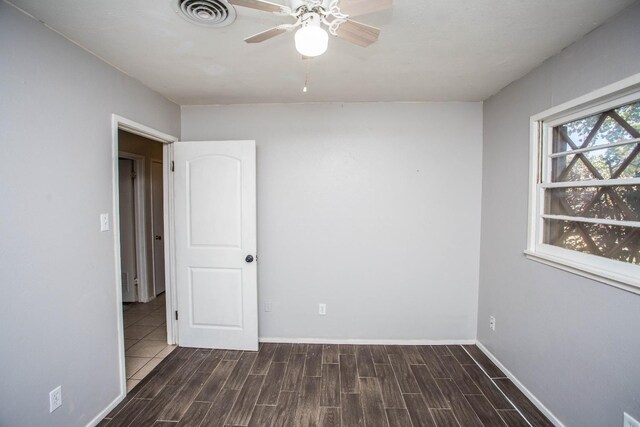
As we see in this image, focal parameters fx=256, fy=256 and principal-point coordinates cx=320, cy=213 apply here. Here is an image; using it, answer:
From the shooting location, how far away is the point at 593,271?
4.63 ft

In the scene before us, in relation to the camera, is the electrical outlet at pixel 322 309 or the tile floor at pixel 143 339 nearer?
the tile floor at pixel 143 339

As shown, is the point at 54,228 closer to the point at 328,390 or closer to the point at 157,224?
the point at 328,390

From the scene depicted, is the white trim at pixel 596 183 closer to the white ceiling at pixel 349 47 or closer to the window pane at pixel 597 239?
the window pane at pixel 597 239

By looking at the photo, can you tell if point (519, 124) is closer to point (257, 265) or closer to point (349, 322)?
point (349, 322)

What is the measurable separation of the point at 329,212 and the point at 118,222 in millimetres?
1719

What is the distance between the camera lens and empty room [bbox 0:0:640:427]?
1307 millimetres

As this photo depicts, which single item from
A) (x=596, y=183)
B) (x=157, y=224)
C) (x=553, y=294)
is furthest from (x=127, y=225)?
(x=596, y=183)

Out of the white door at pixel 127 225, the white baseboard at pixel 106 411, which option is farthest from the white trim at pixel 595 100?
the white door at pixel 127 225

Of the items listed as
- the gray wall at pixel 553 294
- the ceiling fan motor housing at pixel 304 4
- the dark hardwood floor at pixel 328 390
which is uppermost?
the ceiling fan motor housing at pixel 304 4

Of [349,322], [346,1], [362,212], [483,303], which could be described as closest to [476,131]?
[362,212]

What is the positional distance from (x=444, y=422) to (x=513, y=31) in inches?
95.6

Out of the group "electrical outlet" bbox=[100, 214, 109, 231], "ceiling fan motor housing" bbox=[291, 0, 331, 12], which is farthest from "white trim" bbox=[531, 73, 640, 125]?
"electrical outlet" bbox=[100, 214, 109, 231]

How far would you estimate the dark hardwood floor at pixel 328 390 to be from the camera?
1.71 m

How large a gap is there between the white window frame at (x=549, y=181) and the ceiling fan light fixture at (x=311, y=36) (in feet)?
5.03
